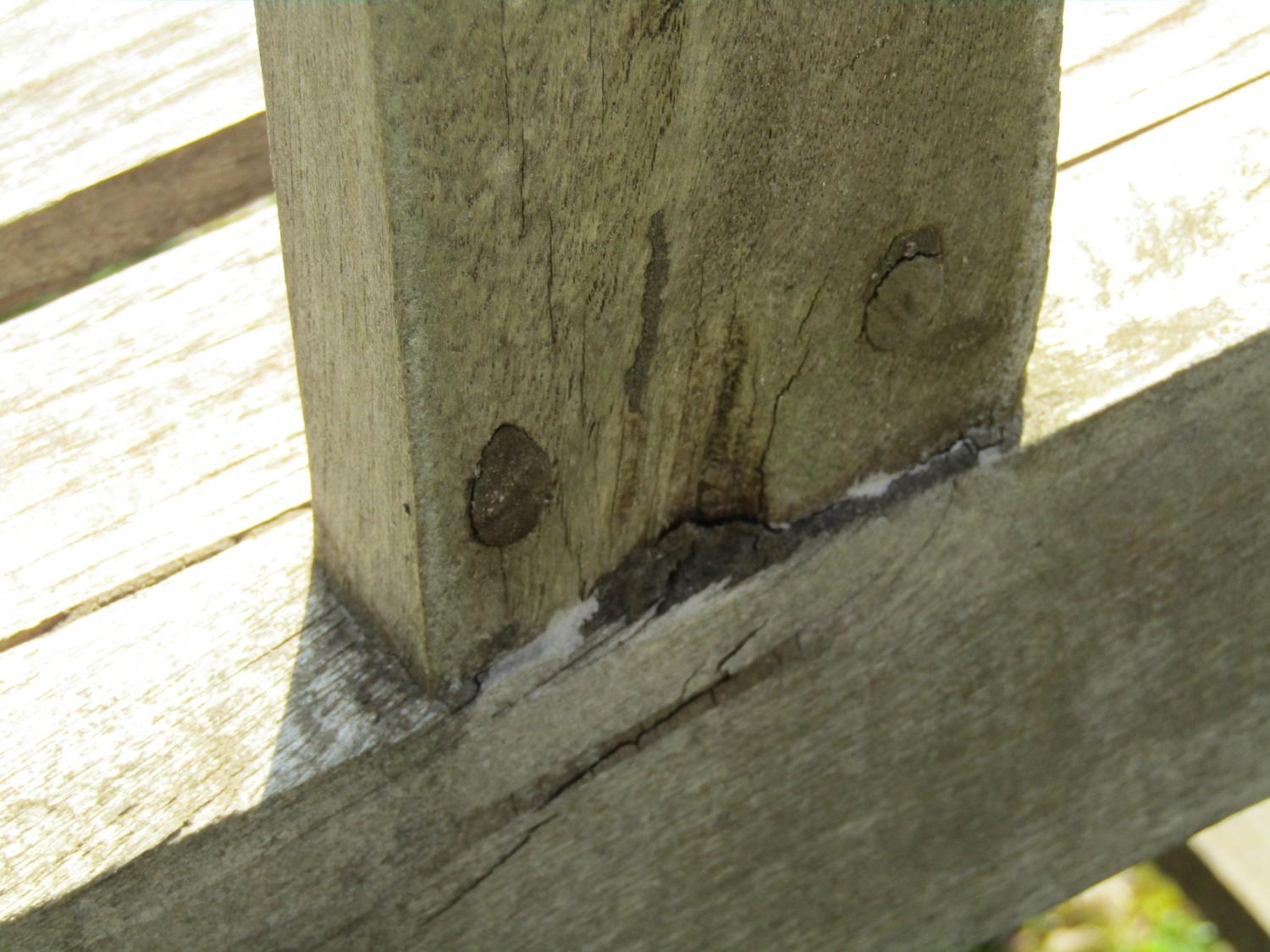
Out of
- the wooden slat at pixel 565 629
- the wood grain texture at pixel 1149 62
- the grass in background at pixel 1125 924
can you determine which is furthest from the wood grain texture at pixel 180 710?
the grass in background at pixel 1125 924

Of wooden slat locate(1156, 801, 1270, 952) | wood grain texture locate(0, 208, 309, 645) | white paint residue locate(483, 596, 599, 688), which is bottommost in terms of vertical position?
wooden slat locate(1156, 801, 1270, 952)

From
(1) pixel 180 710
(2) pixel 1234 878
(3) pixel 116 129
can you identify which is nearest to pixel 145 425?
(1) pixel 180 710

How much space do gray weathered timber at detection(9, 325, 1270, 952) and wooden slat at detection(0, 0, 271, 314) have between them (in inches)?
29.6

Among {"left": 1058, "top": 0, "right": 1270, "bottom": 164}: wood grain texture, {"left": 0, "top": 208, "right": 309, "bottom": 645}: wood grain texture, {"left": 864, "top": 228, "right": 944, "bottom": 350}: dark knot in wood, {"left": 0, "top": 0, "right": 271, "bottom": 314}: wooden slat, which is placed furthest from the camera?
{"left": 0, "top": 0, "right": 271, "bottom": 314}: wooden slat

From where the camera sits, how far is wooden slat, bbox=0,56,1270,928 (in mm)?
990

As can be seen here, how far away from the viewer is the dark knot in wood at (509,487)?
0.94 meters

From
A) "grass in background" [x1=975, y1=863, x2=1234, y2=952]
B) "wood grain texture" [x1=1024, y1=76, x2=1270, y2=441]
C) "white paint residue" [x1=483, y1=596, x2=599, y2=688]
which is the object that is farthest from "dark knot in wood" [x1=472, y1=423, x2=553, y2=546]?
"grass in background" [x1=975, y1=863, x2=1234, y2=952]

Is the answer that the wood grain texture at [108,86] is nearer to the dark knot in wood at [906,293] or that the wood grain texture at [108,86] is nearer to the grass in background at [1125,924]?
the dark knot in wood at [906,293]

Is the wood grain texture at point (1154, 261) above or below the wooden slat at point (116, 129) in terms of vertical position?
below

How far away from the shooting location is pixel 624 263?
0.90 metres

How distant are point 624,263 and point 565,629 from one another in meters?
0.32

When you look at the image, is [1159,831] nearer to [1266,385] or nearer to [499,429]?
[1266,385]

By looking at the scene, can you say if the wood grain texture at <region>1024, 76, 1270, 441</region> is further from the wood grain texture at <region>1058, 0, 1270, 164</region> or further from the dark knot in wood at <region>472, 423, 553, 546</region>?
the dark knot in wood at <region>472, 423, 553, 546</region>

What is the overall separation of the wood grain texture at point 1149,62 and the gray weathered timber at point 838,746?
0.29 metres
